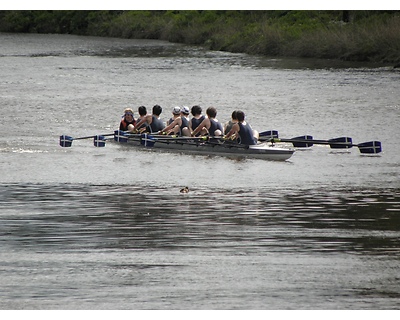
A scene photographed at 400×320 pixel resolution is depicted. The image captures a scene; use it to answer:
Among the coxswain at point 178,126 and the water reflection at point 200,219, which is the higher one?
the coxswain at point 178,126

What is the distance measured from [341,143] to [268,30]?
34.1 meters

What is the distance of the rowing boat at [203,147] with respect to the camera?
23.4 metres

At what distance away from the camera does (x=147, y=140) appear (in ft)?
81.0

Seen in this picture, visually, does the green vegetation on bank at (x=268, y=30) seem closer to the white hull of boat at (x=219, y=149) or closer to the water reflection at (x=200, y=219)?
the white hull of boat at (x=219, y=149)

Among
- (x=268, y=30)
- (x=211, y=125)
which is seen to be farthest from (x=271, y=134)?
(x=268, y=30)

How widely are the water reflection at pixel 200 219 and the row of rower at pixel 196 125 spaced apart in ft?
12.1

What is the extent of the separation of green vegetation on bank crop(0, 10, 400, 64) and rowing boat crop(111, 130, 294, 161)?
2620cm

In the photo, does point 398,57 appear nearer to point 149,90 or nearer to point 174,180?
Result: point 149,90

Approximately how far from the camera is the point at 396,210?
1772 cm

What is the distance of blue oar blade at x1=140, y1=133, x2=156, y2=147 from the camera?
2470cm

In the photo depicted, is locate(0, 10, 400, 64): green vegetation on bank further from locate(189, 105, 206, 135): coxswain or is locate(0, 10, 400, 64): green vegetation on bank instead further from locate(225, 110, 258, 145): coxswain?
locate(225, 110, 258, 145): coxswain

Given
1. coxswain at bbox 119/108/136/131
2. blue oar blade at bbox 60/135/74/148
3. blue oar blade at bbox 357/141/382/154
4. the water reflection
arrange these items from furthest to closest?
blue oar blade at bbox 60/135/74/148 < coxswain at bbox 119/108/136/131 < blue oar blade at bbox 357/141/382/154 < the water reflection

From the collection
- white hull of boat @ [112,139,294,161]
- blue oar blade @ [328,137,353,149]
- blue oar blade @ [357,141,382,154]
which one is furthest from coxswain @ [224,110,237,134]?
blue oar blade @ [357,141,382,154]

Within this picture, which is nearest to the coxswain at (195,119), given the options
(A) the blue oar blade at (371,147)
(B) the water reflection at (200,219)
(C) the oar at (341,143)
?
(C) the oar at (341,143)
